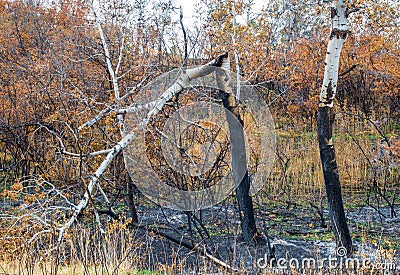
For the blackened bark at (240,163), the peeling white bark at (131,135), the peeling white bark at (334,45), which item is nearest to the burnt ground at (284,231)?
the blackened bark at (240,163)

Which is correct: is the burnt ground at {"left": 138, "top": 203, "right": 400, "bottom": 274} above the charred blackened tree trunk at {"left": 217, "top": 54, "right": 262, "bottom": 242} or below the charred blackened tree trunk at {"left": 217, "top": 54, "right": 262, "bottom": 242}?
below

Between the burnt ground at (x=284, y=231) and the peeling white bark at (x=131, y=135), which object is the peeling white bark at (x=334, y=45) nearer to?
the peeling white bark at (x=131, y=135)

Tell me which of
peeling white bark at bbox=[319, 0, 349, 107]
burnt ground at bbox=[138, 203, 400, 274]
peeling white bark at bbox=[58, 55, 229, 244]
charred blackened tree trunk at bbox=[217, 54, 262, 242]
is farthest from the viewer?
charred blackened tree trunk at bbox=[217, 54, 262, 242]

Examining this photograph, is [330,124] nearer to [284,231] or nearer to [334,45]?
[334,45]

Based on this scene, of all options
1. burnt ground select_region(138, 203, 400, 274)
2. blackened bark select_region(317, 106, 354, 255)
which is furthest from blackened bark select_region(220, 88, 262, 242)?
blackened bark select_region(317, 106, 354, 255)

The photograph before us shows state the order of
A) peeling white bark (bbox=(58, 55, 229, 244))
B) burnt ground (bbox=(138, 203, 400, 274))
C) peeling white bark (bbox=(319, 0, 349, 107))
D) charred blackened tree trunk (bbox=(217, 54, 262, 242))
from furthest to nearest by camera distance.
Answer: charred blackened tree trunk (bbox=(217, 54, 262, 242))
burnt ground (bbox=(138, 203, 400, 274))
peeling white bark (bbox=(319, 0, 349, 107))
peeling white bark (bbox=(58, 55, 229, 244))

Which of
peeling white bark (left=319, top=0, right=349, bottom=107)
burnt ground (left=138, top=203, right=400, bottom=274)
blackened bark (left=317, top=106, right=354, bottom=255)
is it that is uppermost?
peeling white bark (left=319, top=0, right=349, bottom=107)

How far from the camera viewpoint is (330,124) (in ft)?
16.2

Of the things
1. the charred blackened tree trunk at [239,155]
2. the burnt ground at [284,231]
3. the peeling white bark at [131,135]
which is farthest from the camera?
the charred blackened tree trunk at [239,155]

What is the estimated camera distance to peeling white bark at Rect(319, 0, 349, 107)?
4.79 meters

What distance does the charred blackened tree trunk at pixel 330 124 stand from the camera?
4797mm

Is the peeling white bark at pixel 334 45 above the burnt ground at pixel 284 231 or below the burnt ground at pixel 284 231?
above

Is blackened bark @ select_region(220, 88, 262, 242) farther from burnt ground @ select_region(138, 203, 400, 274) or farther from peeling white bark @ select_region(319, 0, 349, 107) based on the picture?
peeling white bark @ select_region(319, 0, 349, 107)

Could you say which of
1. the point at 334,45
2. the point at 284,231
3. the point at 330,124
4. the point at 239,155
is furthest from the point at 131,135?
the point at 284,231
